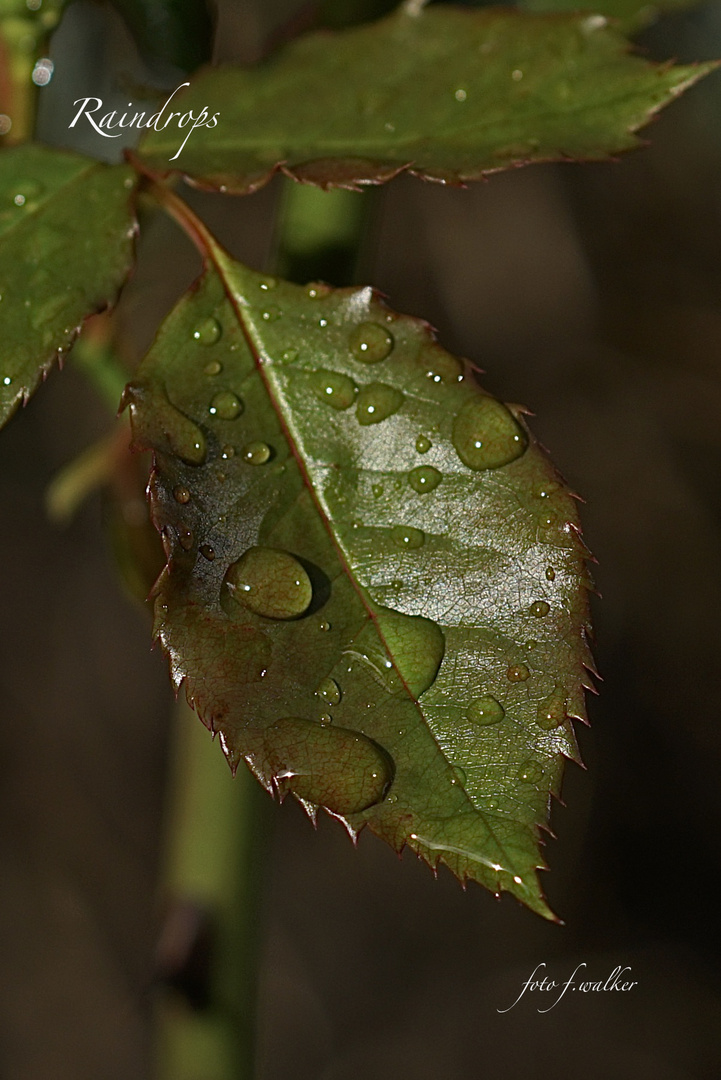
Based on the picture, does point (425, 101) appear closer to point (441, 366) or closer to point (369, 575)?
point (441, 366)

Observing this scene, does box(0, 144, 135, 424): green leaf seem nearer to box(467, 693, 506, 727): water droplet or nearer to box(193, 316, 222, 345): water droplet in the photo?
box(193, 316, 222, 345): water droplet

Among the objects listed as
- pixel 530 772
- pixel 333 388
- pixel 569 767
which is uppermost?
pixel 333 388

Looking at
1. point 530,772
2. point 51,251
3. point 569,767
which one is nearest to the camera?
point 530,772

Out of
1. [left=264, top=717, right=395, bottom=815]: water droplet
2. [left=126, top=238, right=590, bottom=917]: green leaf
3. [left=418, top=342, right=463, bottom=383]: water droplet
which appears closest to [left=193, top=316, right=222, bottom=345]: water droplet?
[left=126, top=238, right=590, bottom=917]: green leaf

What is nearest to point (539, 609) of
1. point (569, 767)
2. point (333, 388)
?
point (333, 388)

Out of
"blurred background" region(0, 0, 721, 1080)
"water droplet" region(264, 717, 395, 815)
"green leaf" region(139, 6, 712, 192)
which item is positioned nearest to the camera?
"water droplet" region(264, 717, 395, 815)

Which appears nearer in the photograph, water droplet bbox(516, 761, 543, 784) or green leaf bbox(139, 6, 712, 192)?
water droplet bbox(516, 761, 543, 784)

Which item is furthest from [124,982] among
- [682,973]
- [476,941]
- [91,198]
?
[91,198]
